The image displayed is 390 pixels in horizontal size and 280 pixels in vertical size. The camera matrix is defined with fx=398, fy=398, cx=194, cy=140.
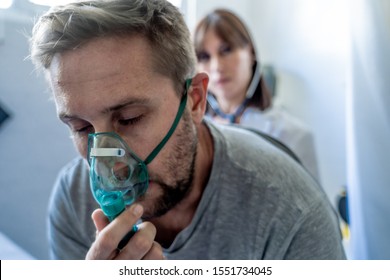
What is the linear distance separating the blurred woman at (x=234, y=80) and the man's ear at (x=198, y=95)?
0.95 meters

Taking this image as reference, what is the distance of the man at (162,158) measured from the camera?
29.8 inches

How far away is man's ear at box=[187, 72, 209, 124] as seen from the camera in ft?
3.08

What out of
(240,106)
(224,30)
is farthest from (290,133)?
(224,30)

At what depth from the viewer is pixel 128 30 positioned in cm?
78

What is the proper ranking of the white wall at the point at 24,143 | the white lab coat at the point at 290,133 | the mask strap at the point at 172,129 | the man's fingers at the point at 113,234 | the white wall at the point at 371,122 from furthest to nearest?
the white lab coat at the point at 290,133 < the white wall at the point at 371,122 < the white wall at the point at 24,143 < the mask strap at the point at 172,129 < the man's fingers at the point at 113,234

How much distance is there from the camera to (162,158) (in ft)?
2.86

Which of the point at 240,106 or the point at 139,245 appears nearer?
the point at 139,245

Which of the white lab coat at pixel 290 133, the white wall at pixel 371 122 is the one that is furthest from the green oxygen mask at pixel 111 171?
the white lab coat at pixel 290 133

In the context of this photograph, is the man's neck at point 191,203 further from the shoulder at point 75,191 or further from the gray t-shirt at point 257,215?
the shoulder at point 75,191

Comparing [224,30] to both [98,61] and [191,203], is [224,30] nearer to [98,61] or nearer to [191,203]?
[191,203]

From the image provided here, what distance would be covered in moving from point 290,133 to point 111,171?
1.22 metres

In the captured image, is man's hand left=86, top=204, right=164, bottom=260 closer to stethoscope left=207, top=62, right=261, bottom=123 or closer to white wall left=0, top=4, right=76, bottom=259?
white wall left=0, top=4, right=76, bottom=259

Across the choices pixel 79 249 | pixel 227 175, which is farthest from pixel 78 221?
pixel 227 175
